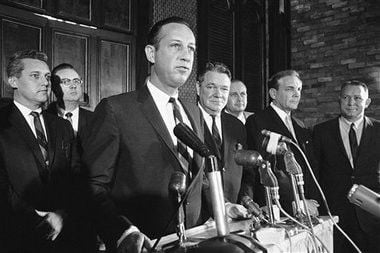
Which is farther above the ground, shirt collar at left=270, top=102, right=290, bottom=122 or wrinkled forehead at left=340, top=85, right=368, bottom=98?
wrinkled forehead at left=340, top=85, right=368, bottom=98

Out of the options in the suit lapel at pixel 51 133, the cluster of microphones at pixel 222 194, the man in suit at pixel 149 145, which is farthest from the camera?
the suit lapel at pixel 51 133

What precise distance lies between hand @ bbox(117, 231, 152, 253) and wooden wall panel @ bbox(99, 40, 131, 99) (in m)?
3.59

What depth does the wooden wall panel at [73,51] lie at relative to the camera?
415 centimetres

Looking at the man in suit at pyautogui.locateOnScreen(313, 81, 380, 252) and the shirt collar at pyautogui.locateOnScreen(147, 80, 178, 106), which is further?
the man in suit at pyautogui.locateOnScreen(313, 81, 380, 252)

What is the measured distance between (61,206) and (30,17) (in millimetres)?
2342

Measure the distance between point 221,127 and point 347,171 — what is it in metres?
1.51

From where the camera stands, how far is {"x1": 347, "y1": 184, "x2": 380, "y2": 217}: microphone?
122cm

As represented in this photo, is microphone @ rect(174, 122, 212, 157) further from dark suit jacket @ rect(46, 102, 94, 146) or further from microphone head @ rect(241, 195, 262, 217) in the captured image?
dark suit jacket @ rect(46, 102, 94, 146)

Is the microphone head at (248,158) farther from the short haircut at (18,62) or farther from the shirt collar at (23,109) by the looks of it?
the short haircut at (18,62)

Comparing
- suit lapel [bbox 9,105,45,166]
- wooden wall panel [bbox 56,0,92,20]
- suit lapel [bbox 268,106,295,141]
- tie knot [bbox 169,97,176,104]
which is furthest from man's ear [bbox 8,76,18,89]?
suit lapel [bbox 268,106,295,141]

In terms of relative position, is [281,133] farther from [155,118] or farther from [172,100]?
[155,118]

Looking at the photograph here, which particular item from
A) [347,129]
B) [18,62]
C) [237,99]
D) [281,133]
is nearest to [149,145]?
[18,62]

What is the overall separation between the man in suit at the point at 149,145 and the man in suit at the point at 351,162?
230 cm

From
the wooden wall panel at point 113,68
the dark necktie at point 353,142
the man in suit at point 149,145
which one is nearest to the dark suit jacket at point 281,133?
the dark necktie at point 353,142
